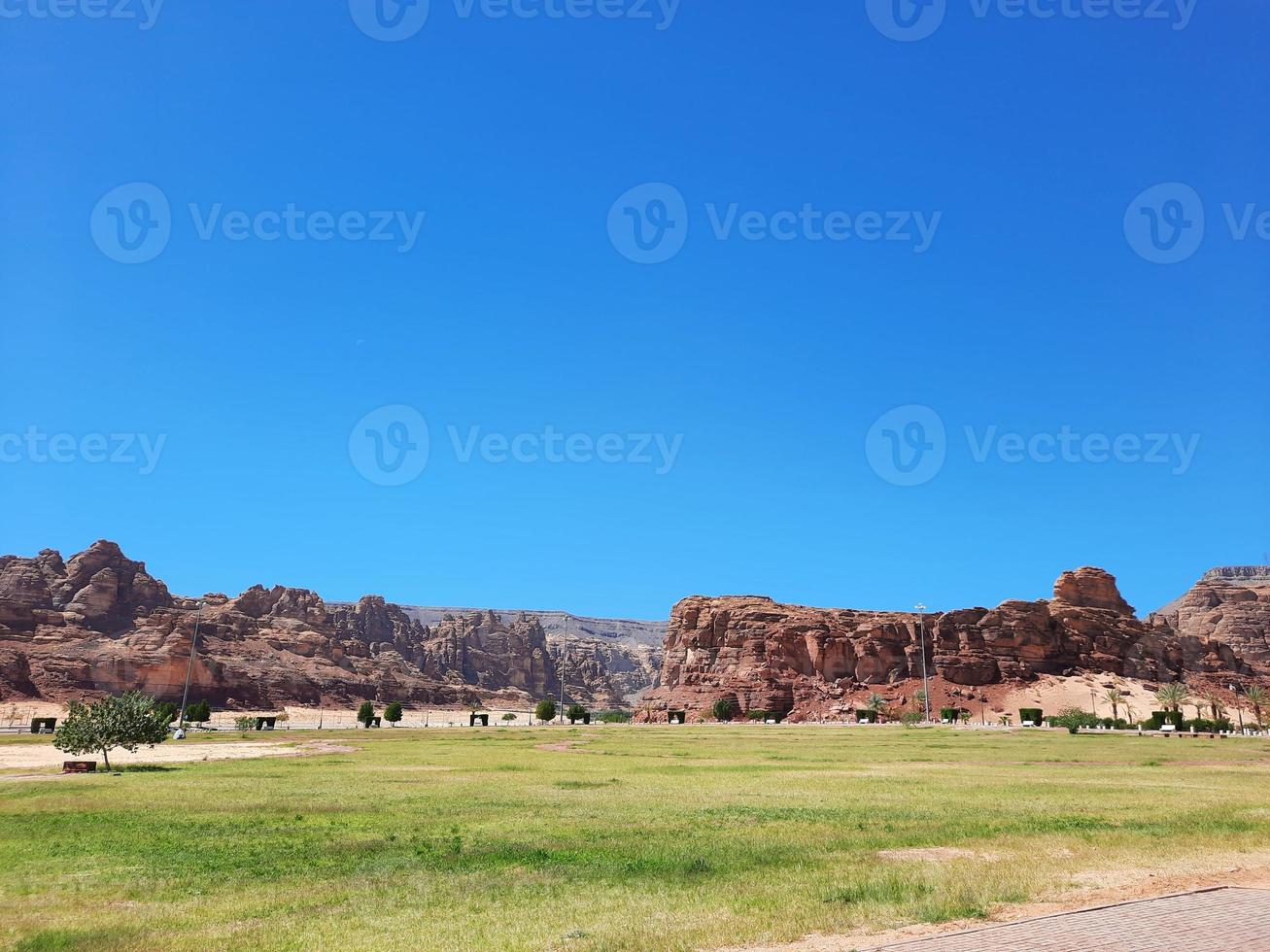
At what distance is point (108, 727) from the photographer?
39688 mm

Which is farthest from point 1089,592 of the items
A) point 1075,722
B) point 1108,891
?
point 1108,891

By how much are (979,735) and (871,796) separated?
50994 mm

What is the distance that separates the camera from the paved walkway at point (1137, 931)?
9969mm

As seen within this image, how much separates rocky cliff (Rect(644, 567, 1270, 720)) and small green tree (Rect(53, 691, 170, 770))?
4204 inches

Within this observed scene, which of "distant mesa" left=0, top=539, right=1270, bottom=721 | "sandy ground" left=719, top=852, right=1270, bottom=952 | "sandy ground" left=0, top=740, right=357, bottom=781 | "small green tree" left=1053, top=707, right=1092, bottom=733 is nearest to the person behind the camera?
"sandy ground" left=719, top=852, right=1270, bottom=952

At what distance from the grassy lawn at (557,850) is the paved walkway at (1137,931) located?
1210 millimetres

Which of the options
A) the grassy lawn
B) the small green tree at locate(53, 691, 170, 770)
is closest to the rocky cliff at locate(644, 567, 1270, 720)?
the small green tree at locate(53, 691, 170, 770)

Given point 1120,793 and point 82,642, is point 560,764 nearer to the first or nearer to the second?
point 1120,793

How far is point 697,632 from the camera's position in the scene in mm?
160375

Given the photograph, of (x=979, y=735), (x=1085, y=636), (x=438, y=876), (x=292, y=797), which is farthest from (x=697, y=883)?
(x=1085, y=636)

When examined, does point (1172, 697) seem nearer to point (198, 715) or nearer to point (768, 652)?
point (768, 652)

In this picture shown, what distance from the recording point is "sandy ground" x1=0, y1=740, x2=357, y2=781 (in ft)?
141

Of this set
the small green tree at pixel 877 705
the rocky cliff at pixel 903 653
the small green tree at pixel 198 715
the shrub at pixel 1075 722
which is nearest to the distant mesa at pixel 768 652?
the rocky cliff at pixel 903 653

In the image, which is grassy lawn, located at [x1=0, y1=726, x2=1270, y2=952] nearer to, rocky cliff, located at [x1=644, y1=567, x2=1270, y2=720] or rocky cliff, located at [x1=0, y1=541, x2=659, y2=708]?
rocky cliff, located at [x1=644, y1=567, x2=1270, y2=720]
